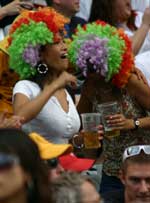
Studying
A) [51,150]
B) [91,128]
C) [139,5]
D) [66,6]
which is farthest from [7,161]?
[139,5]

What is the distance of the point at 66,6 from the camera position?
652 cm

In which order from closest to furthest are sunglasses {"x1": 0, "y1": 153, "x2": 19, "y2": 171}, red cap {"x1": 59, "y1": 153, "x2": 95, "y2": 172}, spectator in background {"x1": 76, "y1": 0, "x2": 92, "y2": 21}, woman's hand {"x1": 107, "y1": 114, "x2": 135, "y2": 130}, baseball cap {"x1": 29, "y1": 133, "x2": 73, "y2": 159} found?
1. sunglasses {"x1": 0, "y1": 153, "x2": 19, "y2": 171}
2. baseball cap {"x1": 29, "y1": 133, "x2": 73, "y2": 159}
3. red cap {"x1": 59, "y1": 153, "x2": 95, "y2": 172}
4. woman's hand {"x1": 107, "y1": 114, "x2": 135, "y2": 130}
5. spectator in background {"x1": 76, "y1": 0, "x2": 92, "y2": 21}

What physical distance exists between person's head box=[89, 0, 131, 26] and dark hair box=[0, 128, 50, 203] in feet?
12.1

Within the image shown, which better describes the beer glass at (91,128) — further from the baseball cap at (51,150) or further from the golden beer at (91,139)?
the baseball cap at (51,150)

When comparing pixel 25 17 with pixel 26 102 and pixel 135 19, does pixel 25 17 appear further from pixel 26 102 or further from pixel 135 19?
pixel 135 19

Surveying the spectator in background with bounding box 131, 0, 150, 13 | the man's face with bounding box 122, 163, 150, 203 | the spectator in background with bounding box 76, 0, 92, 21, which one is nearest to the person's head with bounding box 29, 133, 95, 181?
the man's face with bounding box 122, 163, 150, 203

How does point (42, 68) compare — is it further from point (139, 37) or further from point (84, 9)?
point (84, 9)

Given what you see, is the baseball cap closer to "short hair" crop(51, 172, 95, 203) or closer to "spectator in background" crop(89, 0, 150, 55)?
"short hair" crop(51, 172, 95, 203)

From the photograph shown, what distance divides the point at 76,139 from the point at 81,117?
0.51 feet

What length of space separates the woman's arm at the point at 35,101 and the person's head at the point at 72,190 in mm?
1631

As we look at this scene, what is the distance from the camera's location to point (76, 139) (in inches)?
206

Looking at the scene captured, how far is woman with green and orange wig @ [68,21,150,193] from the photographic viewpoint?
5230 mm

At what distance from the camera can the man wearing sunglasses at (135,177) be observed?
4426 millimetres

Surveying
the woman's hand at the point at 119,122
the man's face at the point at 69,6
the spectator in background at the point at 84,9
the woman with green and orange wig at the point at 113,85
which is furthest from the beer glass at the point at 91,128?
the spectator in background at the point at 84,9
